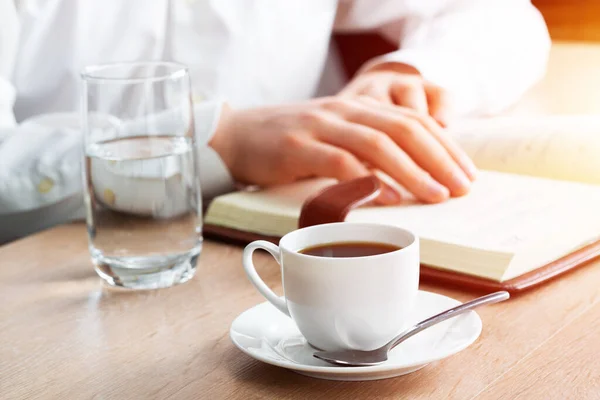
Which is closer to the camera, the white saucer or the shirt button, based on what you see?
the white saucer

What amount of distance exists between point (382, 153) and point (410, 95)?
231mm

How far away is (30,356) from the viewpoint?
60 centimetres

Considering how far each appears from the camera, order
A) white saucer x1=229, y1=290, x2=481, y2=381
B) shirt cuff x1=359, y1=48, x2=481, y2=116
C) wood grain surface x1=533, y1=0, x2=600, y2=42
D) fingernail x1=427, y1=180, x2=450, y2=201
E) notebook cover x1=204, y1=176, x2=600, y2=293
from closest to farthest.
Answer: white saucer x1=229, y1=290, x2=481, y2=381, notebook cover x1=204, y1=176, x2=600, y2=293, fingernail x1=427, y1=180, x2=450, y2=201, shirt cuff x1=359, y1=48, x2=481, y2=116, wood grain surface x1=533, y1=0, x2=600, y2=42

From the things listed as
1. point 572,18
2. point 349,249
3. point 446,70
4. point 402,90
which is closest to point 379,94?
point 402,90

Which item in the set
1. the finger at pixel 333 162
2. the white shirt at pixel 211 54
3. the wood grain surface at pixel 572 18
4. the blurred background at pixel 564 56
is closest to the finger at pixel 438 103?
the white shirt at pixel 211 54

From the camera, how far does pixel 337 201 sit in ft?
2.54

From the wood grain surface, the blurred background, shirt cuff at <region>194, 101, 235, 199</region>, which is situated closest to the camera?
shirt cuff at <region>194, 101, 235, 199</region>

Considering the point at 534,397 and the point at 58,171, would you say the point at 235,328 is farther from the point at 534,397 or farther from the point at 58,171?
the point at 58,171

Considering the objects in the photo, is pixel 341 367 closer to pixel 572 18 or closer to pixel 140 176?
pixel 140 176

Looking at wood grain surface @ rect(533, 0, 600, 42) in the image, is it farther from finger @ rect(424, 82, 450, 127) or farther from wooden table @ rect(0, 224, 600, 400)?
wooden table @ rect(0, 224, 600, 400)

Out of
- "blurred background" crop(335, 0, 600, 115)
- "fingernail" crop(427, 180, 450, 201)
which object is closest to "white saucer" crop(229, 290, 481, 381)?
"fingernail" crop(427, 180, 450, 201)

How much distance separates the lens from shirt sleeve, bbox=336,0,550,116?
131cm

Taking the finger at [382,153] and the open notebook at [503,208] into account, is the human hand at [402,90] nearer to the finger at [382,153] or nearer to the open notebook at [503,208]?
the open notebook at [503,208]

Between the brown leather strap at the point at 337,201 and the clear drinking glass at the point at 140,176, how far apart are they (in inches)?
4.3
